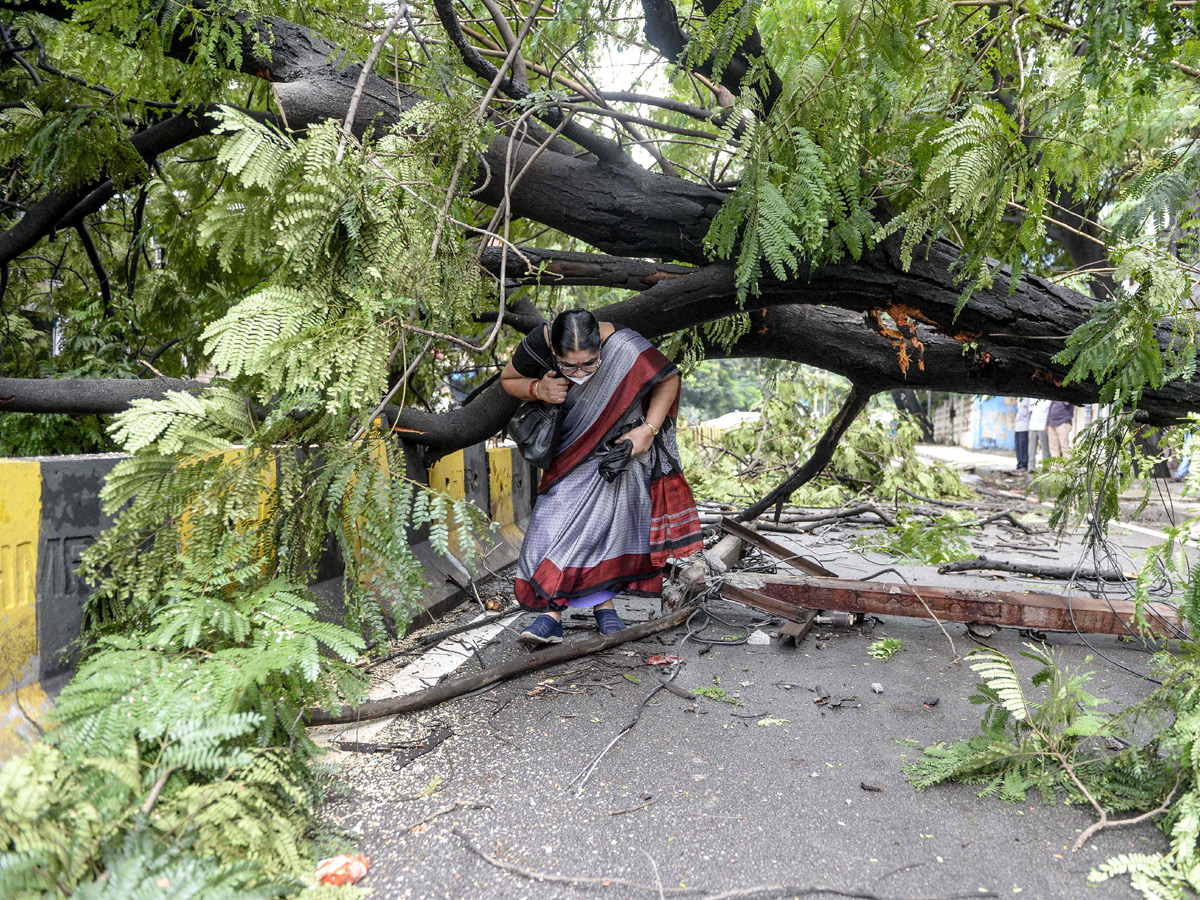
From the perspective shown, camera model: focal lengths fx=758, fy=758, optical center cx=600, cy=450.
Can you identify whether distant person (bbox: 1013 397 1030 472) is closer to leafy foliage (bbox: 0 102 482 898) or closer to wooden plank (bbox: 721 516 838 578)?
wooden plank (bbox: 721 516 838 578)

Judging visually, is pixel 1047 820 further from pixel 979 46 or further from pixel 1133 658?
pixel 979 46

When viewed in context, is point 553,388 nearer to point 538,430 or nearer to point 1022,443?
point 538,430

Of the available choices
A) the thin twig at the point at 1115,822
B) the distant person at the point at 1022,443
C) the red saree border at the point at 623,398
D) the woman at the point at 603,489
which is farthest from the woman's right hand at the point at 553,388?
the distant person at the point at 1022,443

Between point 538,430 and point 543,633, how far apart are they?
3.61ft

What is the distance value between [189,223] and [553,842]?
4791mm

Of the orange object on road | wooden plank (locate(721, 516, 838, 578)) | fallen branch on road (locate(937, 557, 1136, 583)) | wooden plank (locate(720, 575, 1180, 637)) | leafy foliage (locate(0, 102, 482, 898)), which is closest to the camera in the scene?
leafy foliage (locate(0, 102, 482, 898))

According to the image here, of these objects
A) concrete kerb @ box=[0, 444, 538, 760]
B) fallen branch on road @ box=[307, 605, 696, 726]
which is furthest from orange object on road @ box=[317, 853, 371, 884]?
concrete kerb @ box=[0, 444, 538, 760]

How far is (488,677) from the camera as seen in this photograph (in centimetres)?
332

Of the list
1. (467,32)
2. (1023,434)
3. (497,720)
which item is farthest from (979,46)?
(1023,434)

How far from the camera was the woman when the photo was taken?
4.07 meters

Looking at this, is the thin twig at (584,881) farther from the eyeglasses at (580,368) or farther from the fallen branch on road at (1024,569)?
the fallen branch on road at (1024,569)

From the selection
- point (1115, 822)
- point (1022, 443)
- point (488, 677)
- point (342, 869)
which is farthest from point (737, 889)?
point (1022, 443)

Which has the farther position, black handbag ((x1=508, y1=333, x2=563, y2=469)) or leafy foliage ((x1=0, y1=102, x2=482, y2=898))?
black handbag ((x1=508, y1=333, x2=563, y2=469))

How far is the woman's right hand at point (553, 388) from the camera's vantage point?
13.3ft
